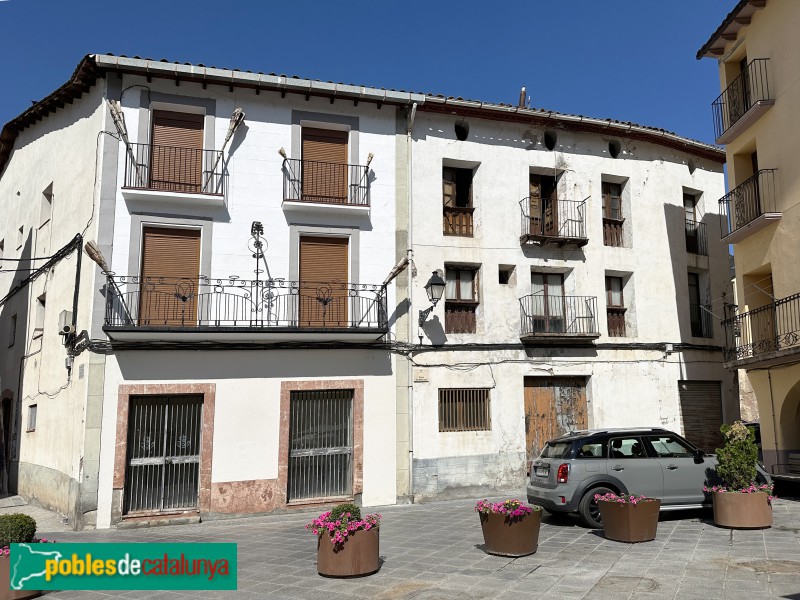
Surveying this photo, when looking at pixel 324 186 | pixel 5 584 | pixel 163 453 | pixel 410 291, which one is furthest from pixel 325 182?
pixel 5 584

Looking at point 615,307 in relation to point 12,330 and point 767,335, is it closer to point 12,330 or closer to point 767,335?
point 767,335

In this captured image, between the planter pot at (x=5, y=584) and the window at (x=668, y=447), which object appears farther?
the window at (x=668, y=447)

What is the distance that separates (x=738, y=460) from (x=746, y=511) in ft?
2.46

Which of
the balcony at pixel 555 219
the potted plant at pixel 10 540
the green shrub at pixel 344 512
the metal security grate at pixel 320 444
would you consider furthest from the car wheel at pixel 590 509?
the potted plant at pixel 10 540

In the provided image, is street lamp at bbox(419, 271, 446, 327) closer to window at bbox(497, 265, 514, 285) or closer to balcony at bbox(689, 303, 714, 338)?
window at bbox(497, 265, 514, 285)

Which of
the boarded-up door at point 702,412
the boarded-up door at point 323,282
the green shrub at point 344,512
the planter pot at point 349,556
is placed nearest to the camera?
the planter pot at point 349,556

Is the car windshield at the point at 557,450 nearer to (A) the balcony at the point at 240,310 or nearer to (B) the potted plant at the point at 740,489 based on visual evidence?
(B) the potted plant at the point at 740,489

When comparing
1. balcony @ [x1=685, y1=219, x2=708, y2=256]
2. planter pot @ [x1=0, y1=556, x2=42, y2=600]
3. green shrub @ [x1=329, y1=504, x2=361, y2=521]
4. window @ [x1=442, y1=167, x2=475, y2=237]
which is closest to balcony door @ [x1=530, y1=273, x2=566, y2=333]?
window @ [x1=442, y1=167, x2=475, y2=237]

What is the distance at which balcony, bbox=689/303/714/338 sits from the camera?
18359 millimetres

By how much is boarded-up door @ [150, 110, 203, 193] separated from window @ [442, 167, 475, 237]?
582 cm

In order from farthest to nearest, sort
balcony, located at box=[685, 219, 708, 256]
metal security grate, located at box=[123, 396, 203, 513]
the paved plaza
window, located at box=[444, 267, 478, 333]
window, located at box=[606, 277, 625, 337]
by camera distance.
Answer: balcony, located at box=[685, 219, 708, 256] → window, located at box=[606, 277, 625, 337] → window, located at box=[444, 267, 478, 333] → metal security grate, located at box=[123, 396, 203, 513] → the paved plaza

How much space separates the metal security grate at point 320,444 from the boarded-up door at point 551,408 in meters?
4.52

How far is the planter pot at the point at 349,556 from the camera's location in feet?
26.2

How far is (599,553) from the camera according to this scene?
29.0ft
